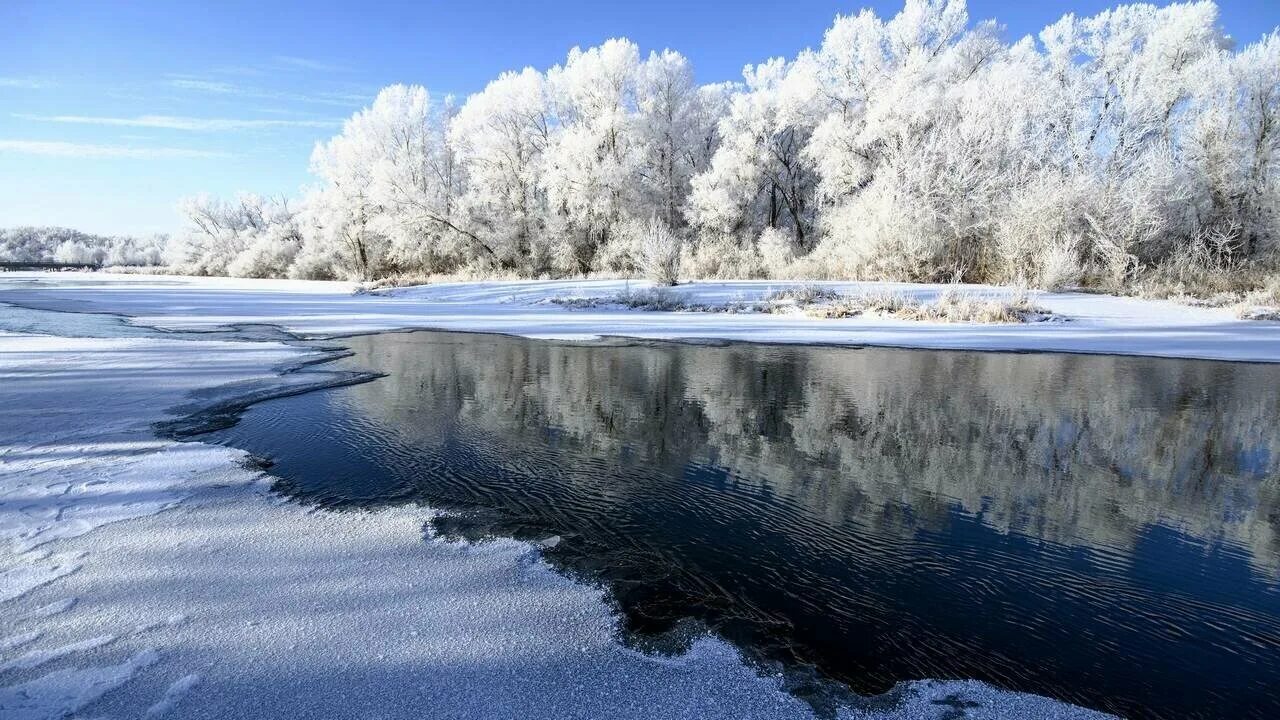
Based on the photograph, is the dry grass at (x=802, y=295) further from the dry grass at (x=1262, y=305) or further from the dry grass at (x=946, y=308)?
the dry grass at (x=1262, y=305)

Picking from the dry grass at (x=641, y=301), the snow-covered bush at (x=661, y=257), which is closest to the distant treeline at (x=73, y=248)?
the dry grass at (x=641, y=301)

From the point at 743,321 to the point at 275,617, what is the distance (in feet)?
41.3

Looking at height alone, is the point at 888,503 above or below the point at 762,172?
below

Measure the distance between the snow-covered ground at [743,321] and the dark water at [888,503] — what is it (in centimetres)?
337

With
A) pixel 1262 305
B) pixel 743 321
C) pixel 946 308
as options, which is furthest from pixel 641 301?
pixel 1262 305

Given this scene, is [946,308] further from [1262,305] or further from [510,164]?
[510,164]

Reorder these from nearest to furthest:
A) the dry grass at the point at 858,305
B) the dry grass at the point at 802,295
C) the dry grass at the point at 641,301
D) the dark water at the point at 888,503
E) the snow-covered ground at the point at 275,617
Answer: the snow-covered ground at the point at 275,617, the dark water at the point at 888,503, the dry grass at the point at 858,305, the dry grass at the point at 802,295, the dry grass at the point at 641,301

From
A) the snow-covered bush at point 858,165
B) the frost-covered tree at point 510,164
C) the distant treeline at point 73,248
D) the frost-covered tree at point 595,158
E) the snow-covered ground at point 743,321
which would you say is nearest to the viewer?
the snow-covered ground at point 743,321

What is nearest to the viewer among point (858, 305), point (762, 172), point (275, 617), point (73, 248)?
point (275, 617)

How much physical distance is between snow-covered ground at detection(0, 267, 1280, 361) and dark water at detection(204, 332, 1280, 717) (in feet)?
11.1

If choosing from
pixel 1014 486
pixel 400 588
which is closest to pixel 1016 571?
pixel 1014 486

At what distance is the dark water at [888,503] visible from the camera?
2543 millimetres

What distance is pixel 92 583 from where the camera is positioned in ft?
9.22

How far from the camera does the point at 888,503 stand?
13.3ft
